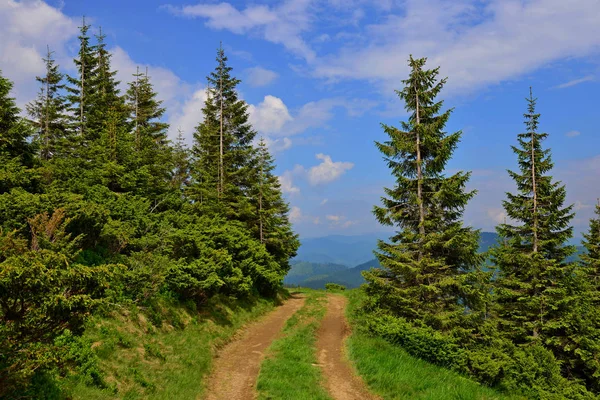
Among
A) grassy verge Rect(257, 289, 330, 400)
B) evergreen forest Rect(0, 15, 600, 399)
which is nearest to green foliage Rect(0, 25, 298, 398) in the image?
evergreen forest Rect(0, 15, 600, 399)

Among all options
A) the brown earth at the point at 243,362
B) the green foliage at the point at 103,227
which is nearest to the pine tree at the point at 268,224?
the green foliage at the point at 103,227

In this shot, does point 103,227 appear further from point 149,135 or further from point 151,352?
point 149,135

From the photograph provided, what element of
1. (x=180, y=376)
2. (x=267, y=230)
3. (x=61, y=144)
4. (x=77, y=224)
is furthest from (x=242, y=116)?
(x=180, y=376)

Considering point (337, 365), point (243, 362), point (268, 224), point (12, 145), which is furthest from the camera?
point (268, 224)

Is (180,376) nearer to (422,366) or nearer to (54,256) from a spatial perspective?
(54,256)

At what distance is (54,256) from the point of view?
6.08 m

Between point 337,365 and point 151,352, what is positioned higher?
point 151,352

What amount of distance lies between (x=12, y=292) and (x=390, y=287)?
629 inches

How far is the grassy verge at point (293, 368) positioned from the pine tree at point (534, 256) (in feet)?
45.7

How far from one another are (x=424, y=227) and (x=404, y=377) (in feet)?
26.2

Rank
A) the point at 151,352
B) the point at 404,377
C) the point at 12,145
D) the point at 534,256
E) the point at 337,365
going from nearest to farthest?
the point at 151,352 → the point at 404,377 → the point at 337,365 → the point at 12,145 → the point at 534,256

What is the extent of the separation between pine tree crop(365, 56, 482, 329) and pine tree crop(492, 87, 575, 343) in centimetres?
724

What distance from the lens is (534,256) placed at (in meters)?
22.5

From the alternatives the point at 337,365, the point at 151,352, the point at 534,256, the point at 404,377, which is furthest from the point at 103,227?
the point at 534,256
